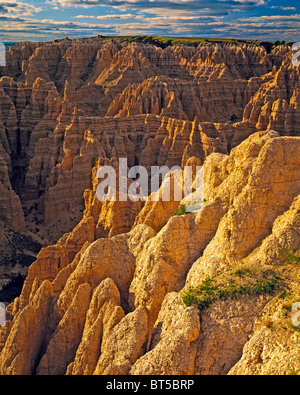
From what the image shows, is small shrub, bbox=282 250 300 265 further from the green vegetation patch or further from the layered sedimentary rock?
the green vegetation patch

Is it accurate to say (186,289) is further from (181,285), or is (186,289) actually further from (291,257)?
(291,257)

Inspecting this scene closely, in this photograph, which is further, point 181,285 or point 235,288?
point 181,285

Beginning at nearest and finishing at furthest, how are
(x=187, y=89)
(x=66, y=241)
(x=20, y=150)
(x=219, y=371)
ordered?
1. (x=219, y=371)
2. (x=66, y=241)
3. (x=20, y=150)
4. (x=187, y=89)

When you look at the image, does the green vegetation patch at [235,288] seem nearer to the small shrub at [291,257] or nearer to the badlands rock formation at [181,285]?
the badlands rock formation at [181,285]

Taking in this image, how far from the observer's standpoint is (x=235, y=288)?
14.3 meters

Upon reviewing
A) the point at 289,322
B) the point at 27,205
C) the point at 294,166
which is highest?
the point at 294,166

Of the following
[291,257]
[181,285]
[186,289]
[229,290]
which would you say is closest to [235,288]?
[229,290]

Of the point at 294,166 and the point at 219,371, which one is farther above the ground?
the point at 294,166

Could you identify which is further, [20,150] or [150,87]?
[150,87]

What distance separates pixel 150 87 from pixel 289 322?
63.1 m

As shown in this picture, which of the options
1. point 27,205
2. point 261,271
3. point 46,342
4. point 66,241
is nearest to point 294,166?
point 261,271
